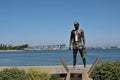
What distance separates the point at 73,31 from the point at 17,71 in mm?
2948

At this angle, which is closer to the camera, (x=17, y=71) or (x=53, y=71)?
(x=17, y=71)

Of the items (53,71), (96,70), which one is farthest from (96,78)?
(53,71)

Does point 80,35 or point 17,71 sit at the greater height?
point 80,35

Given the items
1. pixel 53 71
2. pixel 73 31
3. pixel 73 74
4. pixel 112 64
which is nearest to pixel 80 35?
pixel 73 31

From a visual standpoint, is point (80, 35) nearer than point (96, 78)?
Yes

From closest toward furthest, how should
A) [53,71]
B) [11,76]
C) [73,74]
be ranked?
[73,74], [11,76], [53,71]

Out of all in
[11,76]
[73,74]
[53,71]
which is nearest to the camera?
[73,74]

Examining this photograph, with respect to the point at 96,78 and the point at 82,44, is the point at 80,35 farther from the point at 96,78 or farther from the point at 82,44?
the point at 96,78

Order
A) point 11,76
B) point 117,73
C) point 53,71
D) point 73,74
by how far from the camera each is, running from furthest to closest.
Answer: point 53,71 < point 117,73 < point 11,76 < point 73,74

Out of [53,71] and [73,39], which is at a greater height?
[73,39]

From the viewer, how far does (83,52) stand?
44.1ft

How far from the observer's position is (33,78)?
595 inches

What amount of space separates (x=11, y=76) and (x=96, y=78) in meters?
3.82

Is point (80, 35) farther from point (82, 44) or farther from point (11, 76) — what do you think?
point (11, 76)
